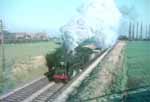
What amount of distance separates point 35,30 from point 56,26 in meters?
0.18

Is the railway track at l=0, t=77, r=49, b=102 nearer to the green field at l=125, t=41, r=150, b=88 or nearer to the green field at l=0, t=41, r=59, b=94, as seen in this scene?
the green field at l=0, t=41, r=59, b=94

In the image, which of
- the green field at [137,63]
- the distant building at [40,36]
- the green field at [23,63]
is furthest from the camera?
the green field at [137,63]

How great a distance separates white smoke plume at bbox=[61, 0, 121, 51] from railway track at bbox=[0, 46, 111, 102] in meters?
0.35

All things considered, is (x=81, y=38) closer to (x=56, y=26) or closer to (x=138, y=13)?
(x=56, y=26)

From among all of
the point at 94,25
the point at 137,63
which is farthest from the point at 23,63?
the point at 137,63

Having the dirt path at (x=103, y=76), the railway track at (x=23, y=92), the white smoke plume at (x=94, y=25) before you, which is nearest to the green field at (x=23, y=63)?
the railway track at (x=23, y=92)

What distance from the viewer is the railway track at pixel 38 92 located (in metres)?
3.10

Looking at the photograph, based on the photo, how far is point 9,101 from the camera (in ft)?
10.2

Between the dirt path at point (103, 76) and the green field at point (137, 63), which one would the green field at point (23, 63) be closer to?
the dirt path at point (103, 76)

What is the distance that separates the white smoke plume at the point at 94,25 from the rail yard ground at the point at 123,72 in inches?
7.4

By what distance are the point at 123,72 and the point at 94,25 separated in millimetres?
584

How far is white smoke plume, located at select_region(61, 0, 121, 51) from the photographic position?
10.6ft

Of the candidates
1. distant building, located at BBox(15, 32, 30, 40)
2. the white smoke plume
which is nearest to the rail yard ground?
the white smoke plume

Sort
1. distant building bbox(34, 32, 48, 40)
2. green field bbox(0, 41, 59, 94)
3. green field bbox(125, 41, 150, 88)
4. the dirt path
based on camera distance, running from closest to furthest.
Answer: green field bbox(0, 41, 59, 94)
distant building bbox(34, 32, 48, 40)
the dirt path
green field bbox(125, 41, 150, 88)
